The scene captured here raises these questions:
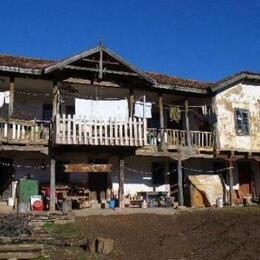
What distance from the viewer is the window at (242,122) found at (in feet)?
87.7

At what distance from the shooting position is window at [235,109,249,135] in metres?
26.7

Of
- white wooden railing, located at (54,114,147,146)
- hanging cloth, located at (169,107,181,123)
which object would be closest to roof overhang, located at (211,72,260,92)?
hanging cloth, located at (169,107,181,123)

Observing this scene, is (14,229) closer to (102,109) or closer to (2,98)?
(102,109)

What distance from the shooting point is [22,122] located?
20.6 meters

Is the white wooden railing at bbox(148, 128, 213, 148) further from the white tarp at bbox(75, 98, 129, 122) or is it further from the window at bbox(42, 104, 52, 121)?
the window at bbox(42, 104, 52, 121)

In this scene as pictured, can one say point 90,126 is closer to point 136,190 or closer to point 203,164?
point 136,190

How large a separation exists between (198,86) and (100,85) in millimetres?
5809

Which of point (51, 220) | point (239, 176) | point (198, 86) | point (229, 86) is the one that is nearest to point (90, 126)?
point (51, 220)

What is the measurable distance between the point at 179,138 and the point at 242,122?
405 cm

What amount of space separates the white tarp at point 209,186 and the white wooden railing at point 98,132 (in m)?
4.84

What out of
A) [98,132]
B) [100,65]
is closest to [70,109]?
[100,65]

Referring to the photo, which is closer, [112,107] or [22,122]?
[22,122]

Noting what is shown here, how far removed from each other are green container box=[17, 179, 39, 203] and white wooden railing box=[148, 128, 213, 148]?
5.77 m

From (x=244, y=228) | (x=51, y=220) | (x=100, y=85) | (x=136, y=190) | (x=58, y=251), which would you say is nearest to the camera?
(x=58, y=251)
